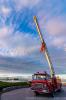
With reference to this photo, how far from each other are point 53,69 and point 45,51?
10.6ft

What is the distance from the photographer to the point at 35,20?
45.2 m

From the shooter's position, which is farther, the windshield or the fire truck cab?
the windshield

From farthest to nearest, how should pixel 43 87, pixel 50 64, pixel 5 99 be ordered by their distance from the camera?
pixel 50 64
pixel 43 87
pixel 5 99

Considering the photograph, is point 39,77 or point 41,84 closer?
point 41,84

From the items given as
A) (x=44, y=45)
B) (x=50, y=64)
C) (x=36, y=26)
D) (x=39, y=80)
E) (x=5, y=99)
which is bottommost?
(x=5, y=99)

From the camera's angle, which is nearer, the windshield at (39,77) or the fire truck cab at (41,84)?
the fire truck cab at (41,84)

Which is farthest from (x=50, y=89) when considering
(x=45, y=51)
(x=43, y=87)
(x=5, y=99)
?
(x=45, y=51)

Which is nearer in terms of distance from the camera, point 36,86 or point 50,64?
point 36,86

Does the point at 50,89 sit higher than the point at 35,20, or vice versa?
the point at 35,20

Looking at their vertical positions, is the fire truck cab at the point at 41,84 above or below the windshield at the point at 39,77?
below

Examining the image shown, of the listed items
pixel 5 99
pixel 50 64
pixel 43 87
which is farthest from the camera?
pixel 50 64

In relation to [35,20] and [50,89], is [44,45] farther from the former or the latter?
[50,89]

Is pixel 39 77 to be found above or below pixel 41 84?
above

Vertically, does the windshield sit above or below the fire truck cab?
above
